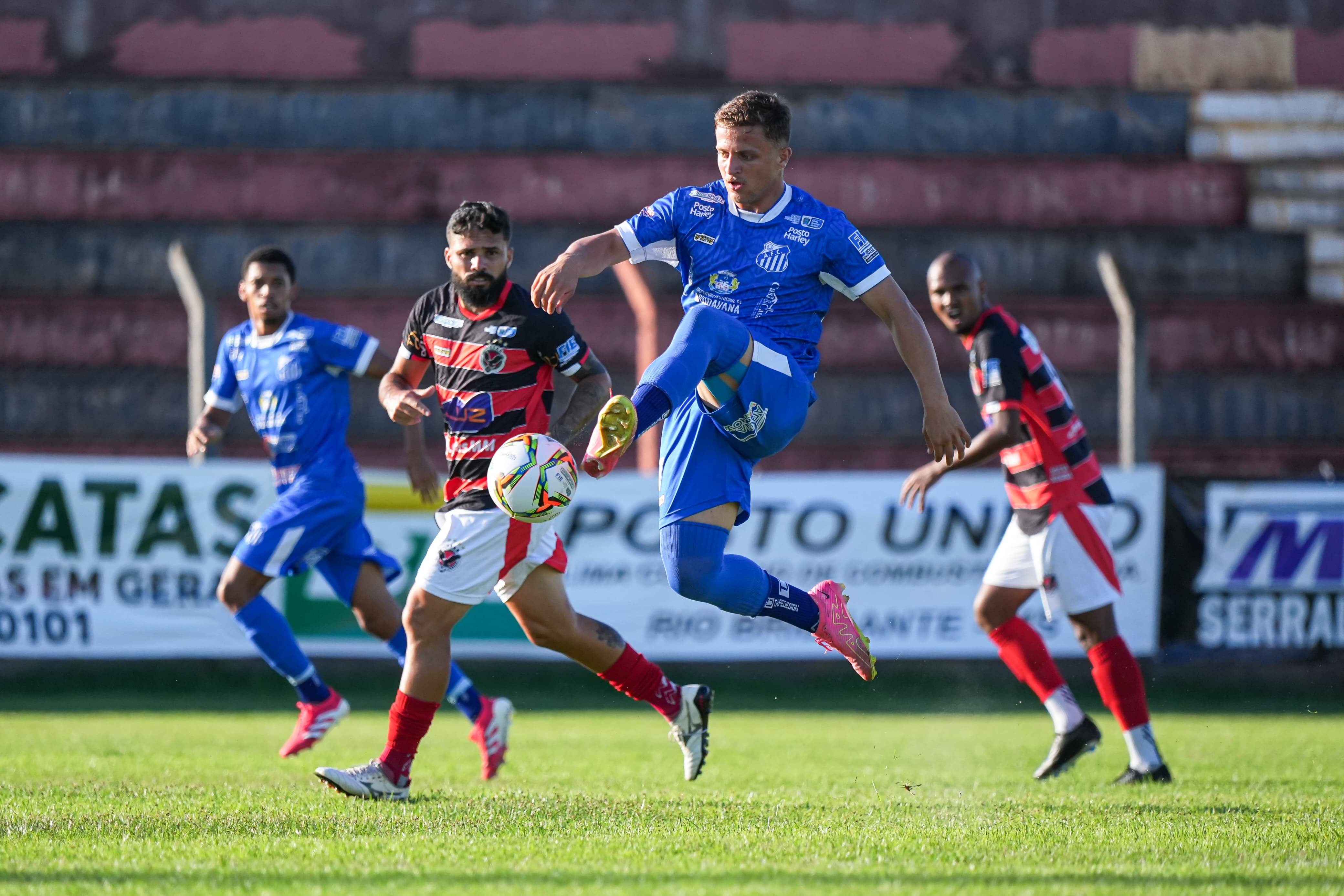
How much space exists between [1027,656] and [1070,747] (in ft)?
1.50

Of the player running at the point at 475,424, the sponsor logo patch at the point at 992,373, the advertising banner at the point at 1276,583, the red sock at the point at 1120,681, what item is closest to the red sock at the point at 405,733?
the player running at the point at 475,424

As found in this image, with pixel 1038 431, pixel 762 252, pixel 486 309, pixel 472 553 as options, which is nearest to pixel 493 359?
pixel 486 309

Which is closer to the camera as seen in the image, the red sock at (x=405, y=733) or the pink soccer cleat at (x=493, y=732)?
the red sock at (x=405, y=733)

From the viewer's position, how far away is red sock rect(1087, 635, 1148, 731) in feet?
20.2

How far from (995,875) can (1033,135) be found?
15589mm

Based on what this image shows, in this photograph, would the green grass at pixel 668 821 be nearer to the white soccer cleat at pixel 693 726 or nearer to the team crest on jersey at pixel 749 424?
the white soccer cleat at pixel 693 726

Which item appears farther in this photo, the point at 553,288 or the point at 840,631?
the point at 840,631

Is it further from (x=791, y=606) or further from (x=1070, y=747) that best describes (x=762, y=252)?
(x=1070, y=747)

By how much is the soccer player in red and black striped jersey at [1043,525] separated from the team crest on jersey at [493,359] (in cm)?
191

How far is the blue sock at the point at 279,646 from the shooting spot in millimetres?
6711

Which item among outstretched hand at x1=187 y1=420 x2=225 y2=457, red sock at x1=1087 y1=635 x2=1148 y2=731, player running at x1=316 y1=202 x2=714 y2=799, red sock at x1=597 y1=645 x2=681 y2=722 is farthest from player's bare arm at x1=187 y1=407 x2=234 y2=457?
red sock at x1=1087 y1=635 x2=1148 y2=731

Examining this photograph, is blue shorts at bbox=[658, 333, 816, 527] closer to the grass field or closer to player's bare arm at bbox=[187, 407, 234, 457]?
the grass field

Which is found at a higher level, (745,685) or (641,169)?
(641,169)

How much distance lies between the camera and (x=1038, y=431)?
641 cm
